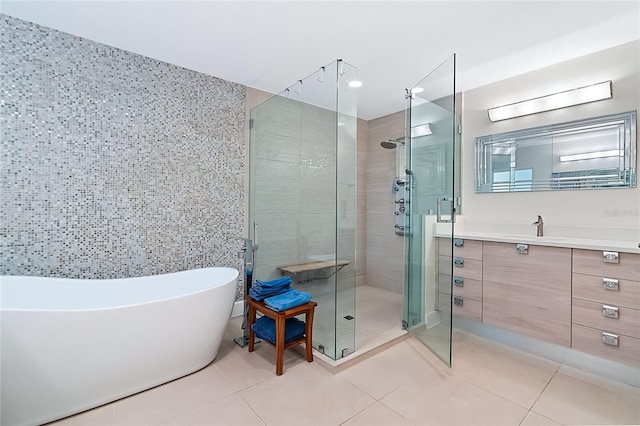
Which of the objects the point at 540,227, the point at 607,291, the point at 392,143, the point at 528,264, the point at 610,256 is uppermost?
the point at 392,143

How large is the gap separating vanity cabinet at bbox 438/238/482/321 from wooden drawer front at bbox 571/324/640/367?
2.23ft

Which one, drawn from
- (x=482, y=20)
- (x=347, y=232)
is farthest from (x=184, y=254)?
(x=482, y=20)

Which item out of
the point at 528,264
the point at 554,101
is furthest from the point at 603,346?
the point at 554,101

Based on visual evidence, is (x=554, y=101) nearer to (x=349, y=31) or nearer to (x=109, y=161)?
(x=349, y=31)

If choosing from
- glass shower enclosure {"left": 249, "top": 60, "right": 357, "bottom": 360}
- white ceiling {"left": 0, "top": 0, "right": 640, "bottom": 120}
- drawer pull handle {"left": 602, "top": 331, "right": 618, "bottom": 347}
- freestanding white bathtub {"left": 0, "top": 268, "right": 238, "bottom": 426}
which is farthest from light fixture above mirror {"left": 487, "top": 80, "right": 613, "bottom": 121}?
freestanding white bathtub {"left": 0, "top": 268, "right": 238, "bottom": 426}

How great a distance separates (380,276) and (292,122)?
254 cm

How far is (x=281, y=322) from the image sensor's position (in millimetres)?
2102

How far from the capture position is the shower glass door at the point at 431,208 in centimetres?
240

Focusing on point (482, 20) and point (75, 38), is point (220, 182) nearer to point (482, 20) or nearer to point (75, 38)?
point (75, 38)

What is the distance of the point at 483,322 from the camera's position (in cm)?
265

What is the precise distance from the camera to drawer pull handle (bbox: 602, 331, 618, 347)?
1.97 meters

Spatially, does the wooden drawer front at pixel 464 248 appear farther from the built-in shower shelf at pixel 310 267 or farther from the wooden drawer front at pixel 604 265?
the built-in shower shelf at pixel 310 267

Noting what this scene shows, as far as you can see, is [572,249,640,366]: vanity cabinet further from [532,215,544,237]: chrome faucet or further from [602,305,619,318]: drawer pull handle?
[532,215,544,237]: chrome faucet

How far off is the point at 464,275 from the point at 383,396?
1.44 metres
